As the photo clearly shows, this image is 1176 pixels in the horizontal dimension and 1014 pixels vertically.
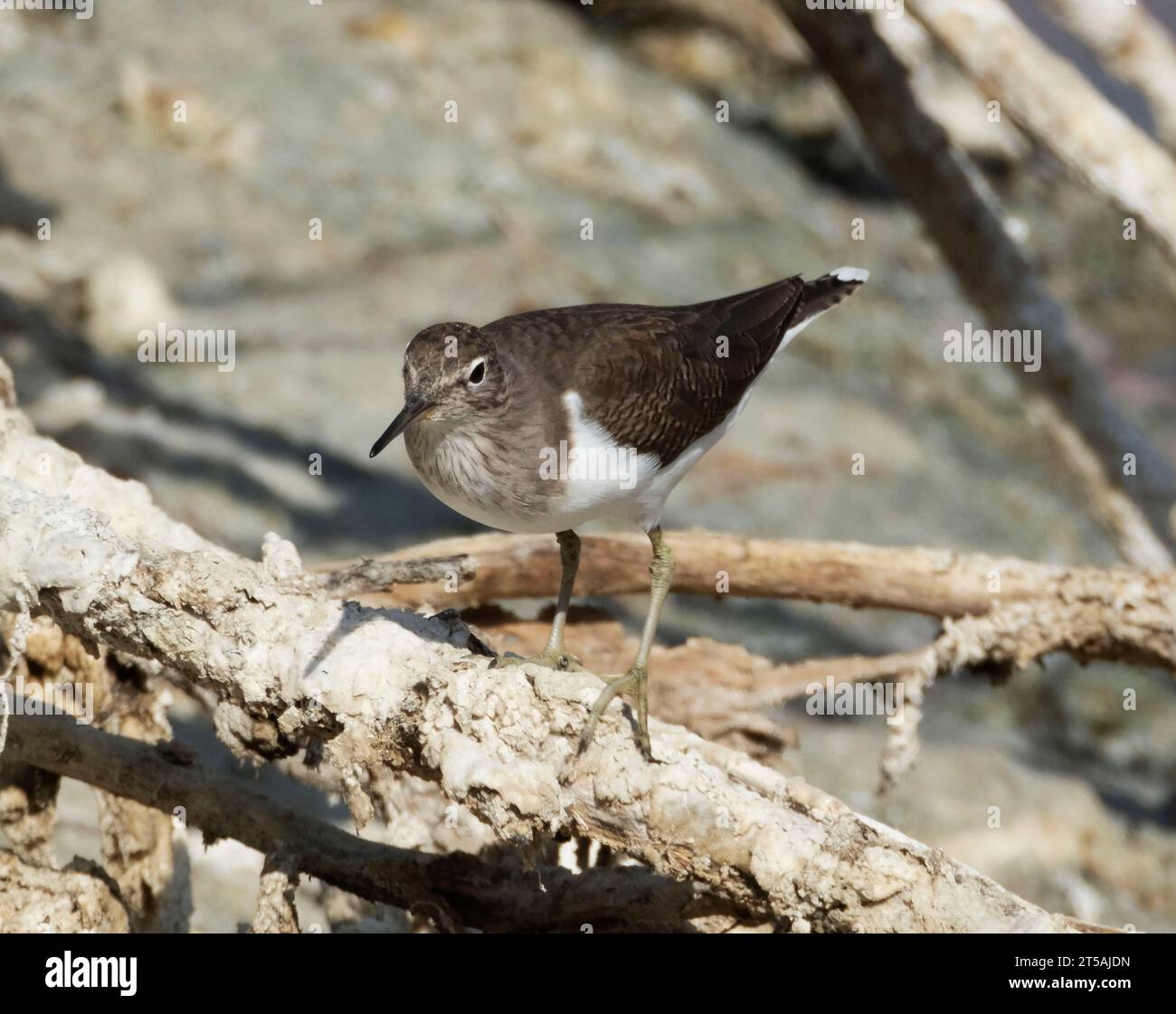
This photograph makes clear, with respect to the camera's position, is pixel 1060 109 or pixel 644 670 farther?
pixel 1060 109

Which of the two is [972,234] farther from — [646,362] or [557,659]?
[557,659]

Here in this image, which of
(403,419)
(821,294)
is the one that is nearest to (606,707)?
(403,419)

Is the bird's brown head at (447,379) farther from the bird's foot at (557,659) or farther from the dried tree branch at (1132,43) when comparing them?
the dried tree branch at (1132,43)

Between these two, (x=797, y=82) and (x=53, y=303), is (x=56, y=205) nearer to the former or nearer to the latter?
(x=53, y=303)

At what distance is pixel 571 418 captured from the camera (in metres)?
4.23

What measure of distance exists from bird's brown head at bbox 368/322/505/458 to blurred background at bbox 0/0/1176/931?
6.90ft

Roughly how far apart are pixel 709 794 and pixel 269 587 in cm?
129

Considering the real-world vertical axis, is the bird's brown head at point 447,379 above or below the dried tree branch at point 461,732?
above

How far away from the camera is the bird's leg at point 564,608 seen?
473 cm

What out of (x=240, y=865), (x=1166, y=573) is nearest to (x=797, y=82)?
(x=1166, y=573)

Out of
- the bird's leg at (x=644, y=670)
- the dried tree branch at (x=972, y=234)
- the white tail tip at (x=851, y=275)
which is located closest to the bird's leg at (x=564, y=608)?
the bird's leg at (x=644, y=670)

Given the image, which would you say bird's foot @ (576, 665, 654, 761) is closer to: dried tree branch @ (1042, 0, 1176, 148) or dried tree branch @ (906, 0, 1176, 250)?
dried tree branch @ (906, 0, 1176, 250)

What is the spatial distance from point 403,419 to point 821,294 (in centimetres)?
227

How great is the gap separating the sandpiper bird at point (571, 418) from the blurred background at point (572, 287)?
1.47m
